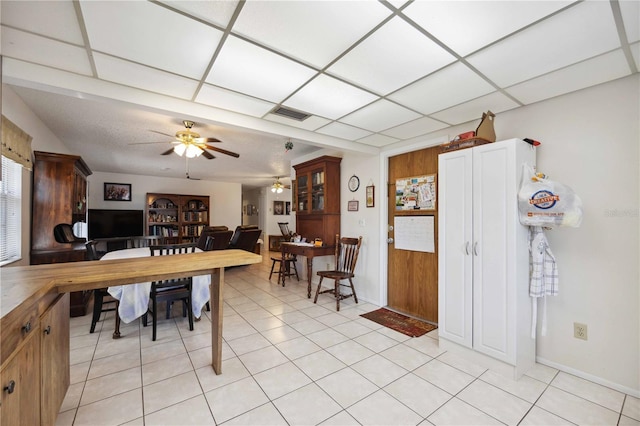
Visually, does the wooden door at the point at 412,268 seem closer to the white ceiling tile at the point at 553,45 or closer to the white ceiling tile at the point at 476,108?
the white ceiling tile at the point at 476,108

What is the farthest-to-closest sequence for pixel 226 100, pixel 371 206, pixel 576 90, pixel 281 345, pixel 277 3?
pixel 371 206
pixel 281 345
pixel 226 100
pixel 576 90
pixel 277 3

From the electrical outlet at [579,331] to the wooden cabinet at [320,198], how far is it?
9.46ft

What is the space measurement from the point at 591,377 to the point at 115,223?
8723mm

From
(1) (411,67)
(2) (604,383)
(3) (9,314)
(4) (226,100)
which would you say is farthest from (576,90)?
(3) (9,314)

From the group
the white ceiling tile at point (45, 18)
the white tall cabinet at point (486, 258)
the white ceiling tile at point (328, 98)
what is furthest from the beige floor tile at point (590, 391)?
the white ceiling tile at point (45, 18)

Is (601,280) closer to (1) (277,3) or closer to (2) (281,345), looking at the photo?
(2) (281,345)

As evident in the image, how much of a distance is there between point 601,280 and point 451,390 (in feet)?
4.75

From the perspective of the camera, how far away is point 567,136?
86.4 inches

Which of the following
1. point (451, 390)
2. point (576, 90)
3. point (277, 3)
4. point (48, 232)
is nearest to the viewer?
point (277, 3)

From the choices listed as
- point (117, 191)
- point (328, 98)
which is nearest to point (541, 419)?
point (328, 98)

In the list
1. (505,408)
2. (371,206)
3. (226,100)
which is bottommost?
(505,408)

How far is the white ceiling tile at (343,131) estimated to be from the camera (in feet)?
9.75

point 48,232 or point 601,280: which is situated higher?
point 48,232

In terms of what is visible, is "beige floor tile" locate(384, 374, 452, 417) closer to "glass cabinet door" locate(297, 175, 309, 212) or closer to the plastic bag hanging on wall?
the plastic bag hanging on wall
